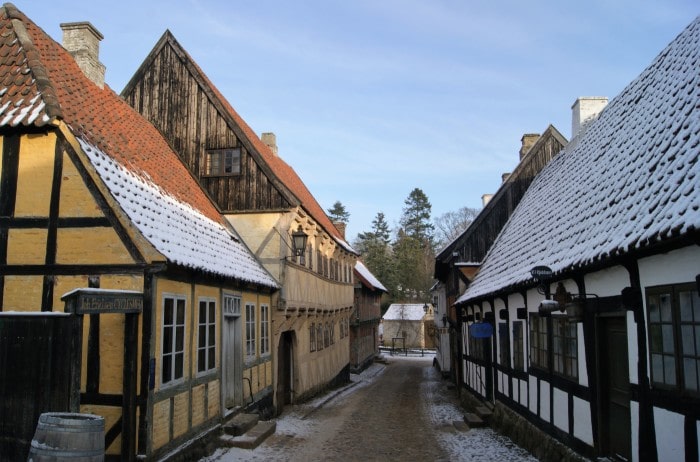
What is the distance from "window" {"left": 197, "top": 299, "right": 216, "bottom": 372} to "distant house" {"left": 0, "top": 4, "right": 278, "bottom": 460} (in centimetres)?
5

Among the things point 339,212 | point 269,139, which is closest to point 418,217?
point 339,212

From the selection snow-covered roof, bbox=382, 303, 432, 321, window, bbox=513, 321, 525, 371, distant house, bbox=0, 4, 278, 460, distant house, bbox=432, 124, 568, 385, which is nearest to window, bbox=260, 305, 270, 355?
distant house, bbox=0, 4, 278, 460

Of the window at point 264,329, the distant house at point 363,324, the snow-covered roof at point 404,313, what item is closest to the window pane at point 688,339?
the window at point 264,329

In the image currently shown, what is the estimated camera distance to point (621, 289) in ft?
22.7

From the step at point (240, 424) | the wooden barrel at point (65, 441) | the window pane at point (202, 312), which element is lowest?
the step at point (240, 424)

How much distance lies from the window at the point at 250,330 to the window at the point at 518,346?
20.0 ft

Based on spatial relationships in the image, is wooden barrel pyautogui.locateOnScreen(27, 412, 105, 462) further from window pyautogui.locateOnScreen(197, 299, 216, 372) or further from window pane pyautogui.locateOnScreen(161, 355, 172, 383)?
window pyautogui.locateOnScreen(197, 299, 216, 372)

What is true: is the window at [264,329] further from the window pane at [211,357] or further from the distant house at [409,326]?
the distant house at [409,326]

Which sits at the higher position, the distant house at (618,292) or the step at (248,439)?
the distant house at (618,292)

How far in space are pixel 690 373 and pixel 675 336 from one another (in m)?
0.39

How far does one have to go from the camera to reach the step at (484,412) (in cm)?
1369

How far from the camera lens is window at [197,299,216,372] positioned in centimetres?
1046

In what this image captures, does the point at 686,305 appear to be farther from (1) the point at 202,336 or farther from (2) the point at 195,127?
(2) the point at 195,127

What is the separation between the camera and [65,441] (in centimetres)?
561
